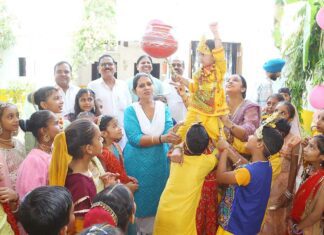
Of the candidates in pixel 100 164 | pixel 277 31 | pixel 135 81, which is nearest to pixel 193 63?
pixel 277 31

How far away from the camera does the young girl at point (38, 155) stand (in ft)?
A: 7.66

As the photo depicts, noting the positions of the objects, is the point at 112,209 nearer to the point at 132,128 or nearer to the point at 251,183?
the point at 251,183

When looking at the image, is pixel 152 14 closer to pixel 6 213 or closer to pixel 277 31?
pixel 277 31

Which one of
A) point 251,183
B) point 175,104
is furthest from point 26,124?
point 175,104

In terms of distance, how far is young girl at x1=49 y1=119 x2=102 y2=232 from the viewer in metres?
2.13

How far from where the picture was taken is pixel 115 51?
834 cm

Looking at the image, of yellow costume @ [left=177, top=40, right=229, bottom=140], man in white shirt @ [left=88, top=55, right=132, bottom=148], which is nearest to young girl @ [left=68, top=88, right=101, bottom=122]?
man in white shirt @ [left=88, top=55, right=132, bottom=148]

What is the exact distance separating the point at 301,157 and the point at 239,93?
0.72 m

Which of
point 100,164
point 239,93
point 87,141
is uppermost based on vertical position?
point 239,93

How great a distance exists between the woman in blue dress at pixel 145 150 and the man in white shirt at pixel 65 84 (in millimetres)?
969

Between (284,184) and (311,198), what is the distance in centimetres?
55

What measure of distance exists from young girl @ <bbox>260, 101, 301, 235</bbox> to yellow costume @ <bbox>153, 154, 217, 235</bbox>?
92 cm

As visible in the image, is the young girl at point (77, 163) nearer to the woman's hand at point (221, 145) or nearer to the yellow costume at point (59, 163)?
the yellow costume at point (59, 163)

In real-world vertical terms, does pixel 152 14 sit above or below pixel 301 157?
above
